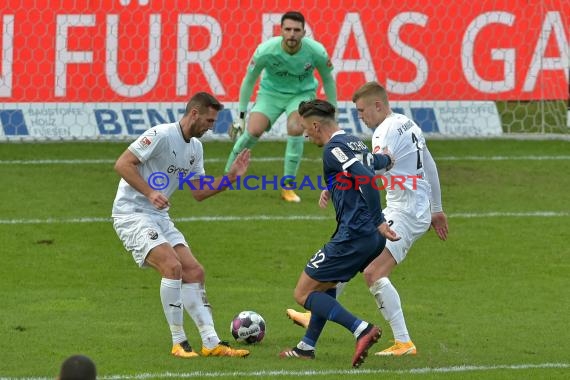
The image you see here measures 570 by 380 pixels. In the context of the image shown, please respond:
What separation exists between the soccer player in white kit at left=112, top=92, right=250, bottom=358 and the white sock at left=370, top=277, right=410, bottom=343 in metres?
1.10

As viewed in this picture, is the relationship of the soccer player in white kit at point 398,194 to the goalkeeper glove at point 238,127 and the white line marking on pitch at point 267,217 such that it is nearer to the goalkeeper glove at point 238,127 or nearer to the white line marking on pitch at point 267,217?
the white line marking on pitch at point 267,217

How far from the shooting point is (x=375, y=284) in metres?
9.91

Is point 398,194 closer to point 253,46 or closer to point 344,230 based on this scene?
point 344,230

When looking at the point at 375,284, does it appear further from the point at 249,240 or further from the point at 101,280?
the point at 249,240

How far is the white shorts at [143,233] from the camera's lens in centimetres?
975

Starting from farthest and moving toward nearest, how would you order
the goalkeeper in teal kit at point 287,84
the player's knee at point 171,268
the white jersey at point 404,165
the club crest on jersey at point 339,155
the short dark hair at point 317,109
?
the goalkeeper in teal kit at point 287,84 < the white jersey at point 404,165 < the player's knee at point 171,268 < the short dark hair at point 317,109 < the club crest on jersey at point 339,155

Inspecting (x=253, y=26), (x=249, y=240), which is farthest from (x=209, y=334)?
(x=253, y=26)

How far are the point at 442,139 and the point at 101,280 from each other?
326 inches

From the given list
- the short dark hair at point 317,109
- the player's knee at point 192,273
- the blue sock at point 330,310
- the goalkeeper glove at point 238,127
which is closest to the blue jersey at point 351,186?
the short dark hair at point 317,109

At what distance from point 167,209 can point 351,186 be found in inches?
55.5

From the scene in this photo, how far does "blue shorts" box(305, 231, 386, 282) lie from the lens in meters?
9.36

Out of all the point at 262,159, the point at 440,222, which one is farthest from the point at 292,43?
the point at 440,222

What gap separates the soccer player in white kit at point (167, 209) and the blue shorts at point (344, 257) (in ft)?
2.98

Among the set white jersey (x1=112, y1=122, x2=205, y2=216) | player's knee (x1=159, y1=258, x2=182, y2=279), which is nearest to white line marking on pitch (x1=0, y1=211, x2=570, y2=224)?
white jersey (x1=112, y1=122, x2=205, y2=216)
